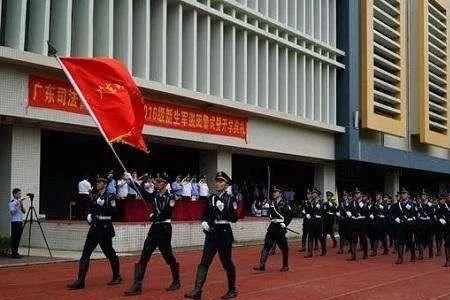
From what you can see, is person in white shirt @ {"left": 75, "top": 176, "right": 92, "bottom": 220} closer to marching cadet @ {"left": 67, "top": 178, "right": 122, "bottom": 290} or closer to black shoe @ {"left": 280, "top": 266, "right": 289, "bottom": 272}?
black shoe @ {"left": 280, "top": 266, "right": 289, "bottom": 272}

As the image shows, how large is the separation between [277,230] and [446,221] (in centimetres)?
519

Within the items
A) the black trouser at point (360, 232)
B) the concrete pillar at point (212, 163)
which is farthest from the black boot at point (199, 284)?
the concrete pillar at point (212, 163)

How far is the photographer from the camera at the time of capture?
1625 centimetres

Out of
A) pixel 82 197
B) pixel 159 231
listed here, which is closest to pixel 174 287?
pixel 159 231

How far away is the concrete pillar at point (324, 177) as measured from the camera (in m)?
36.0

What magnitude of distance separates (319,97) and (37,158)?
1817 cm

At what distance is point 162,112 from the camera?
2352 cm

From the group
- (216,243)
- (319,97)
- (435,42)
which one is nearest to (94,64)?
(216,243)

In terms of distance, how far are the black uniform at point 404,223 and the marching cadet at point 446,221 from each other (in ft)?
2.48

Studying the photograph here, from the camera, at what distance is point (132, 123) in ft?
36.9

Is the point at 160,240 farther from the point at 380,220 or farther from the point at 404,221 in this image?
the point at 380,220

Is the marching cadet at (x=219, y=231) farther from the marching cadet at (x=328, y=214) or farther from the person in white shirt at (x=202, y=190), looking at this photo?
the person in white shirt at (x=202, y=190)

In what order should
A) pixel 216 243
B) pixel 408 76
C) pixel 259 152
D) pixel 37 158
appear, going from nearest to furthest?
pixel 216 243 < pixel 37 158 < pixel 259 152 < pixel 408 76

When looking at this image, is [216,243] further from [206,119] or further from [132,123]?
[206,119]
